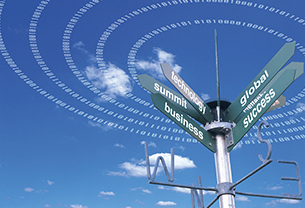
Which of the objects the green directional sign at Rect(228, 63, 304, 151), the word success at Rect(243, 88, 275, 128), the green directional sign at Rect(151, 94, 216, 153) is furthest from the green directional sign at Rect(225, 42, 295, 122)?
the green directional sign at Rect(151, 94, 216, 153)

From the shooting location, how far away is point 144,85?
852cm

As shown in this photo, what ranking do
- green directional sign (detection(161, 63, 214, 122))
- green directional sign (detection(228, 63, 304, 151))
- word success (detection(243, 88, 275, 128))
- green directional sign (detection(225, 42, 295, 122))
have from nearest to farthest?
green directional sign (detection(228, 63, 304, 151)) < word success (detection(243, 88, 275, 128)) < green directional sign (detection(225, 42, 295, 122)) < green directional sign (detection(161, 63, 214, 122))

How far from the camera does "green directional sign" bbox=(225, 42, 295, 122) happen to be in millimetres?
7071

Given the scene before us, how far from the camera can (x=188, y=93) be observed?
8.32 meters

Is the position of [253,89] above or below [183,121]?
above

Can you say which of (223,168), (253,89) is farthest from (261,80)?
(223,168)

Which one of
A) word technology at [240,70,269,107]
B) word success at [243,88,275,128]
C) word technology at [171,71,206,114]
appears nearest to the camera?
word success at [243,88,275,128]

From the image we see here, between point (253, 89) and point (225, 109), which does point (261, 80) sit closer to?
point (253, 89)

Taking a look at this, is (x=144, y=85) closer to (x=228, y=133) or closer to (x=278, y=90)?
(x=228, y=133)

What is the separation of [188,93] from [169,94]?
468mm

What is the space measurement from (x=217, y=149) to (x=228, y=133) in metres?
0.43

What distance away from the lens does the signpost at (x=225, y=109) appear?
22.9 ft

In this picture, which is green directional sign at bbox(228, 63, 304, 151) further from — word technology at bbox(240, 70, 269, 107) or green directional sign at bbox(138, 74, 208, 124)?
green directional sign at bbox(138, 74, 208, 124)

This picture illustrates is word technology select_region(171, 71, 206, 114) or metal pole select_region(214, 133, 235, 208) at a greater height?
word technology select_region(171, 71, 206, 114)
